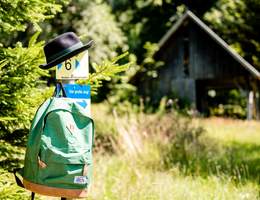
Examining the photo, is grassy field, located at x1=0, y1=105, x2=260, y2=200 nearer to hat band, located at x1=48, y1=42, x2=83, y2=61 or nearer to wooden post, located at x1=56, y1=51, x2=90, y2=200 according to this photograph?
wooden post, located at x1=56, y1=51, x2=90, y2=200

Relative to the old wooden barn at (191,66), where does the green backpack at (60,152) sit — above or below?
below

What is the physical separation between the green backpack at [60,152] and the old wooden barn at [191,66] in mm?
22219

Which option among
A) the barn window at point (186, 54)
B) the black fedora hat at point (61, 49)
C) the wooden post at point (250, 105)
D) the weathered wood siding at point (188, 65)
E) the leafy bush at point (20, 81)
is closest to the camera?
the black fedora hat at point (61, 49)

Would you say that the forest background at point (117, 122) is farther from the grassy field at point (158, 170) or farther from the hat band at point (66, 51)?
the hat band at point (66, 51)

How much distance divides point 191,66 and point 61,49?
23650 mm

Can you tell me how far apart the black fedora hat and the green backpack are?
1.13ft

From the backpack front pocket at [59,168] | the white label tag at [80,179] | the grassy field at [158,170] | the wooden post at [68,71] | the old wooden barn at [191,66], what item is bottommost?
the grassy field at [158,170]

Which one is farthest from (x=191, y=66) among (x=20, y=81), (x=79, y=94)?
(x=79, y=94)

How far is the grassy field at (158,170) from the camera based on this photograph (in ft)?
20.9

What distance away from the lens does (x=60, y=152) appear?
3654 mm

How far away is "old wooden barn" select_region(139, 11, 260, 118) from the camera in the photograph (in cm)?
2581

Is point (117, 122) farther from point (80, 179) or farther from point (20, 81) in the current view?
point (80, 179)

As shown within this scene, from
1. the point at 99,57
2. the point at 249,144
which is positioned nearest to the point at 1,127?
the point at 249,144

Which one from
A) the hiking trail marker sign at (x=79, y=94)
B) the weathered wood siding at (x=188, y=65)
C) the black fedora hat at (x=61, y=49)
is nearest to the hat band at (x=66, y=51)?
the black fedora hat at (x=61, y=49)
